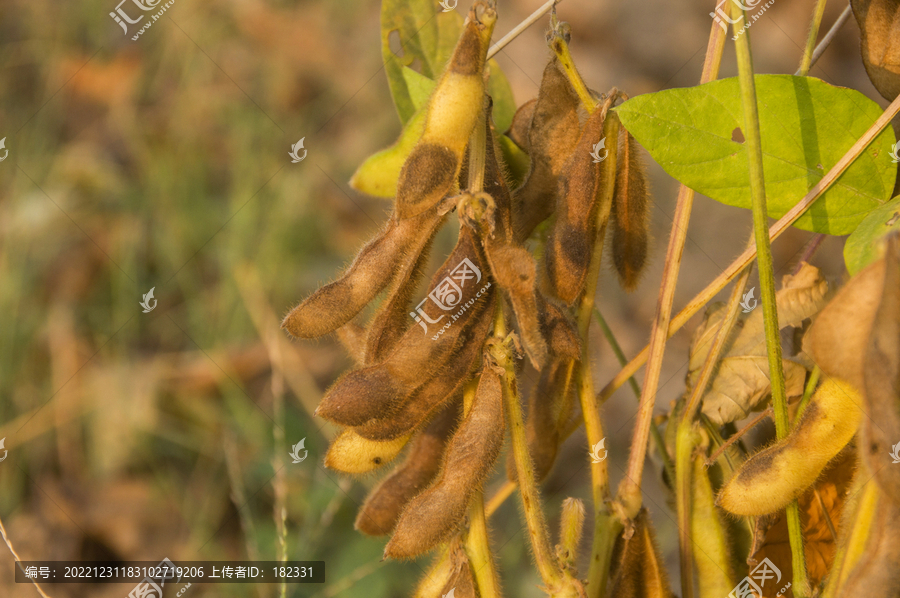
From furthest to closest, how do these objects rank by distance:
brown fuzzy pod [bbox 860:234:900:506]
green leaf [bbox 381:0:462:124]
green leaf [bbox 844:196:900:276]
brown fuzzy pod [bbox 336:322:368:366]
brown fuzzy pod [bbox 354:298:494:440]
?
1. green leaf [bbox 381:0:462:124]
2. brown fuzzy pod [bbox 336:322:368:366]
3. brown fuzzy pod [bbox 354:298:494:440]
4. green leaf [bbox 844:196:900:276]
5. brown fuzzy pod [bbox 860:234:900:506]

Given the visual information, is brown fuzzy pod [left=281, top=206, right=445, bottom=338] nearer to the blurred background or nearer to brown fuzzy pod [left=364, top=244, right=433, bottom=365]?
brown fuzzy pod [left=364, top=244, right=433, bottom=365]

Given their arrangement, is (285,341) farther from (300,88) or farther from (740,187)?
(740,187)

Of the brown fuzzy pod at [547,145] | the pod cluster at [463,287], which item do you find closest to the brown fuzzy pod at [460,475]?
the pod cluster at [463,287]

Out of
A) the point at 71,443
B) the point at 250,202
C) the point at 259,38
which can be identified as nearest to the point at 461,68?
the point at 71,443

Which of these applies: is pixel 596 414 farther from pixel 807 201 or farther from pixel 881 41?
pixel 881 41

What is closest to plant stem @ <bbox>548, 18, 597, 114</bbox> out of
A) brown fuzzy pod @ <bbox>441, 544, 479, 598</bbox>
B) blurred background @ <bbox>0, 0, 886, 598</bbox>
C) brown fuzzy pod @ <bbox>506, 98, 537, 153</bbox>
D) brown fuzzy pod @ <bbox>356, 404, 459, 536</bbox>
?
brown fuzzy pod @ <bbox>506, 98, 537, 153</bbox>

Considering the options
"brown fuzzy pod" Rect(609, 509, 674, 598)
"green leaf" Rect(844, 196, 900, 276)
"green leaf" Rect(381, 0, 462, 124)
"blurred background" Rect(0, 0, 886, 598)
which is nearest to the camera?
"green leaf" Rect(844, 196, 900, 276)
